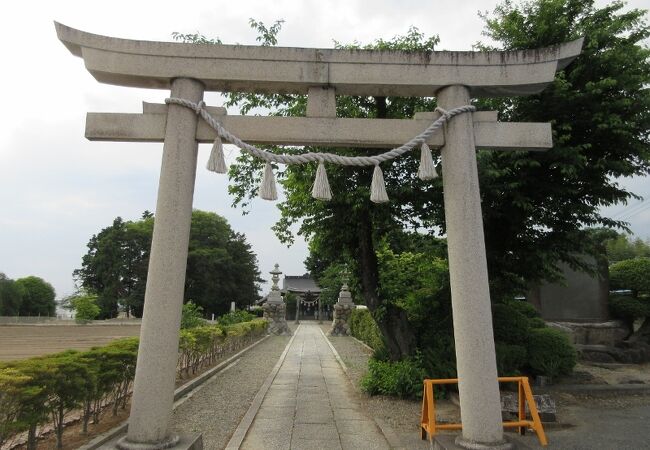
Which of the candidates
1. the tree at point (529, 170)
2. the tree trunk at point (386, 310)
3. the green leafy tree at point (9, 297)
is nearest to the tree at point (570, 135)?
the tree at point (529, 170)

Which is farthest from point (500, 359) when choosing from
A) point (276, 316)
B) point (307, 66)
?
point (276, 316)

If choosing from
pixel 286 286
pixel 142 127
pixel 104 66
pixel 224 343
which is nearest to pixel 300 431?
pixel 142 127

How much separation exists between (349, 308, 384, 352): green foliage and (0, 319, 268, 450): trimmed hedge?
31.7 feet

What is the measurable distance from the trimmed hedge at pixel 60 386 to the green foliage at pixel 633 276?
16262 millimetres

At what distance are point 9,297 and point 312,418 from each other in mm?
48241

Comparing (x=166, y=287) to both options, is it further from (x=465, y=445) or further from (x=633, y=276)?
(x=633, y=276)

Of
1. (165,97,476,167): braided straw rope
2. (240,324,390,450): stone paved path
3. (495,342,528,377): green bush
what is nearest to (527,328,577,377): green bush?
(495,342,528,377): green bush

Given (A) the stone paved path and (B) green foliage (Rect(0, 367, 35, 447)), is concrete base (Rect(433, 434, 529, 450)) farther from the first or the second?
(B) green foliage (Rect(0, 367, 35, 447))

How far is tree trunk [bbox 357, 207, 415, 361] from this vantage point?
29.7 feet

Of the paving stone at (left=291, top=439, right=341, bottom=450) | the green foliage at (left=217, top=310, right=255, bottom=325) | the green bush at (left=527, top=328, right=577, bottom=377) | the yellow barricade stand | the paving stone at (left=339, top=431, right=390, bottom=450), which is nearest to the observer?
the yellow barricade stand

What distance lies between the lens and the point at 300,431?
20.6ft

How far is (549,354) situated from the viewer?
945cm

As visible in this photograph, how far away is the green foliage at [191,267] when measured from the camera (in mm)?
43062

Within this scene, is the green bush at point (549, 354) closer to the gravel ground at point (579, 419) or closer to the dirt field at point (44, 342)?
the gravel ground at point (579, 419)
